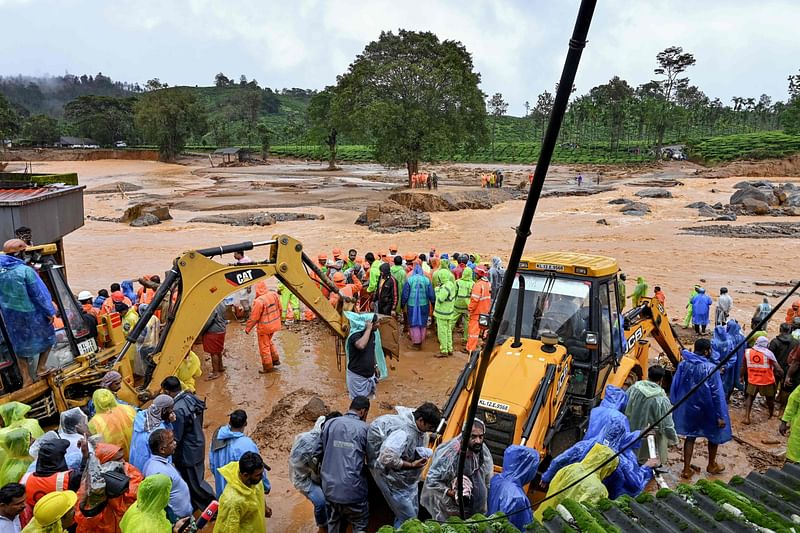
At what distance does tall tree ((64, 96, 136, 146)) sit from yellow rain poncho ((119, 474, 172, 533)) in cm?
8095

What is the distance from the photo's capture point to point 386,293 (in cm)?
1057

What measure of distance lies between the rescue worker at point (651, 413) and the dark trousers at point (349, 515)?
2.91 meters

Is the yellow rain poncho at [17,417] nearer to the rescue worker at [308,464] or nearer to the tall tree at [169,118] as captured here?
the rescue worker at [308,464]

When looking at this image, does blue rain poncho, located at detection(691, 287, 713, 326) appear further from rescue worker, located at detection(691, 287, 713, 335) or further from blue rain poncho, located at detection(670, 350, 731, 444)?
blue rain poncho, located at detection(670, 350, 731, 444)

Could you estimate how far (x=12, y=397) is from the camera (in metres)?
6.00

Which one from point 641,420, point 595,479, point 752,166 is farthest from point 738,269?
point 752,166

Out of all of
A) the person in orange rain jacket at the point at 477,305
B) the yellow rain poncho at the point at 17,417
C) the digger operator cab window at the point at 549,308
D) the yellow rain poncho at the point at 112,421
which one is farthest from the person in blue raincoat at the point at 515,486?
the person in orange rain jacket at the point at 477,305

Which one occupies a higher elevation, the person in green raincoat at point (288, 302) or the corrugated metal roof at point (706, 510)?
the corrugated metal roof at point (706, 510)

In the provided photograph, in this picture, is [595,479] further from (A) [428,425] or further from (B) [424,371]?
(B) [424,371]

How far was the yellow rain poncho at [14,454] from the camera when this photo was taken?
438cm

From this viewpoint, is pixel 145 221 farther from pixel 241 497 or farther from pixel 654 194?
pixel 654 194

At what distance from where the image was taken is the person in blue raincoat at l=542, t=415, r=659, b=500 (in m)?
4.45

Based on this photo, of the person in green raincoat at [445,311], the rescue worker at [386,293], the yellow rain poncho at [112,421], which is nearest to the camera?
the yellow rain poncho at [112,421]

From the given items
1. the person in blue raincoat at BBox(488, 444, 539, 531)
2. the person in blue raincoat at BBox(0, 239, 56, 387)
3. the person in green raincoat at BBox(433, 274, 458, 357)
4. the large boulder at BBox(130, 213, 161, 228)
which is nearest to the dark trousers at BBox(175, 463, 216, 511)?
the person in blue raincoat at BBox(0, 239, 56, 387)
